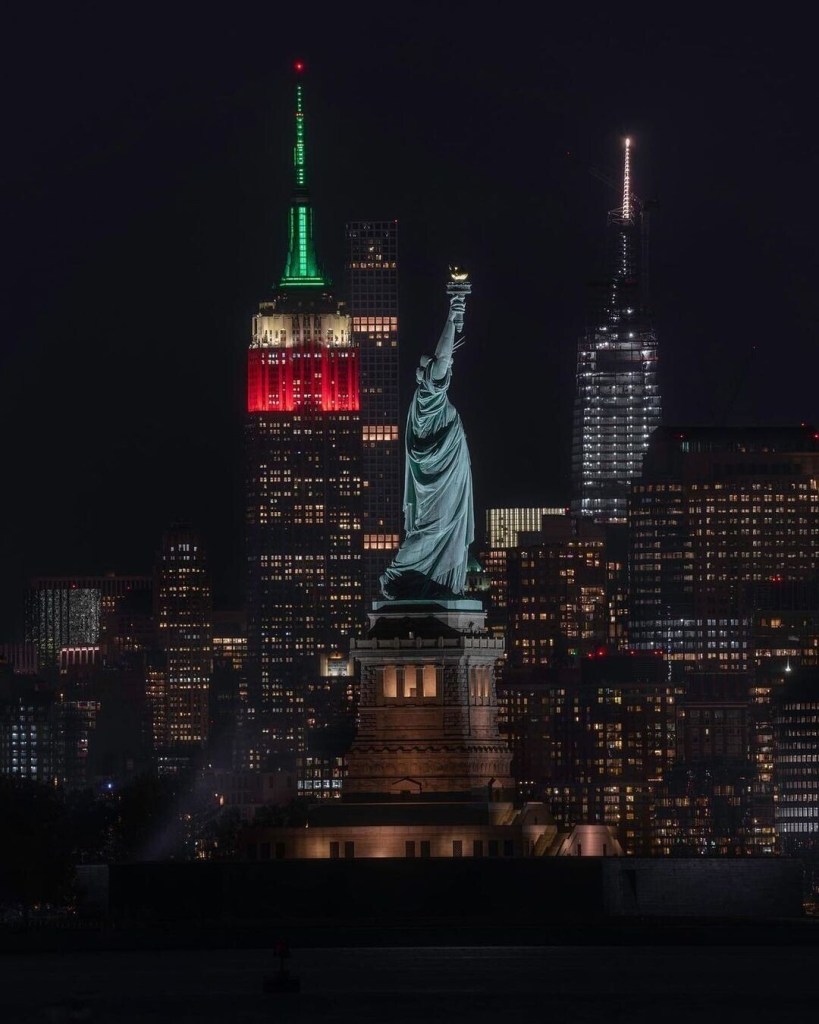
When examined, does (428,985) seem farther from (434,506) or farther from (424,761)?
(434,506)

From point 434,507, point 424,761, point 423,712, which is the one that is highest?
point 434,507

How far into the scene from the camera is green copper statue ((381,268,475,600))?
148 m

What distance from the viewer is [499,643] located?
490 ft

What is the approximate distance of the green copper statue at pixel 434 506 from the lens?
14825cm

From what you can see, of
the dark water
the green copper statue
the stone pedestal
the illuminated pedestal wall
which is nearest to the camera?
the dark water

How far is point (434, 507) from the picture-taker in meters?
149

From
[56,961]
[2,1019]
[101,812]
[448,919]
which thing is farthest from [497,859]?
[101,812]

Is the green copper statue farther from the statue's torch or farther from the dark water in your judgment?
the dark water

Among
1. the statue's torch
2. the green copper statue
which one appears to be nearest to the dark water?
the green copper statue

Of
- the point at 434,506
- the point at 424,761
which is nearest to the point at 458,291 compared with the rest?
the point at 434,506

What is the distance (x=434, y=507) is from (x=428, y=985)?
23610 millimetres

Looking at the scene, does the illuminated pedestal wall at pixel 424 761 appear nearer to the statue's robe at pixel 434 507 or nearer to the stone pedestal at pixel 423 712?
the stone pedestal at pixel 423 712

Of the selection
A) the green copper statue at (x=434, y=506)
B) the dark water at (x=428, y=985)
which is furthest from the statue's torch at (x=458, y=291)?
the dark water at (x=428, y=985)

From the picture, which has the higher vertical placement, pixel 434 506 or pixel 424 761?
pixel 434 506
